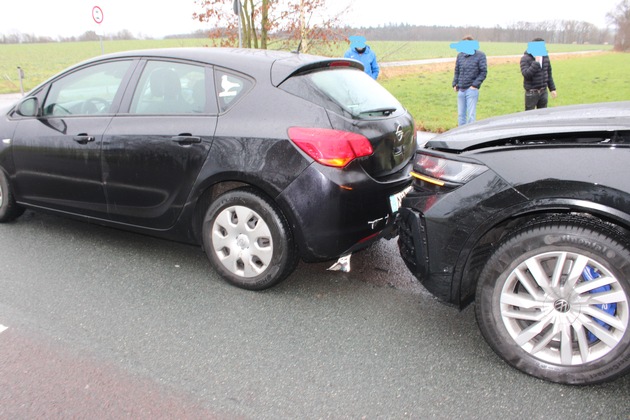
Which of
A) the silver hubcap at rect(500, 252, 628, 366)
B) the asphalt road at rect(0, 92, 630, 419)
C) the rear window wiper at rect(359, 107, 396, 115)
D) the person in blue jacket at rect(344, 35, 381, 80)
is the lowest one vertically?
the asphalt road at rect(0, 92, 630, 419)

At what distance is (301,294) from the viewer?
345 cm

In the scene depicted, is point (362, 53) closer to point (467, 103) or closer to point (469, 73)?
point (469, 73)

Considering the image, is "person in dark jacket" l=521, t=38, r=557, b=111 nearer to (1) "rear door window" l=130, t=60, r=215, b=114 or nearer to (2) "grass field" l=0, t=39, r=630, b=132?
(2) "grass field" l=0, t=39, r=630, b=132

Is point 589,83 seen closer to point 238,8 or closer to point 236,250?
point 238,8

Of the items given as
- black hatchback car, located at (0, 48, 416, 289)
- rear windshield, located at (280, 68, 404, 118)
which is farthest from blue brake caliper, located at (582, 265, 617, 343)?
rear windshield, located at (280, 68, 404, 118)

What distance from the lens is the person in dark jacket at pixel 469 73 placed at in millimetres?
8969

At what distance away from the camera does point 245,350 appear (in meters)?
2.79

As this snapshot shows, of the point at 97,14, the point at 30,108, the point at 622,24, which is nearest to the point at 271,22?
the point at 97,14

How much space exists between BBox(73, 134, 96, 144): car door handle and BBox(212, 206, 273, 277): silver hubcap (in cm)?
127

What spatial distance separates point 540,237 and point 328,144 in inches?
51.0

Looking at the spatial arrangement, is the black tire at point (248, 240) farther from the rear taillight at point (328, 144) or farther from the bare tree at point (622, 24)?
the bare tree at point (622, 24)

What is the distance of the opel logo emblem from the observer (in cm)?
237

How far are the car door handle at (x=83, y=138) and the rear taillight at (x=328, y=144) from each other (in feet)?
5.70

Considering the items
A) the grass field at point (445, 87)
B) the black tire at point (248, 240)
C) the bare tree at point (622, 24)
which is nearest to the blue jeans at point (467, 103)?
the grass field at point (445, 87)
